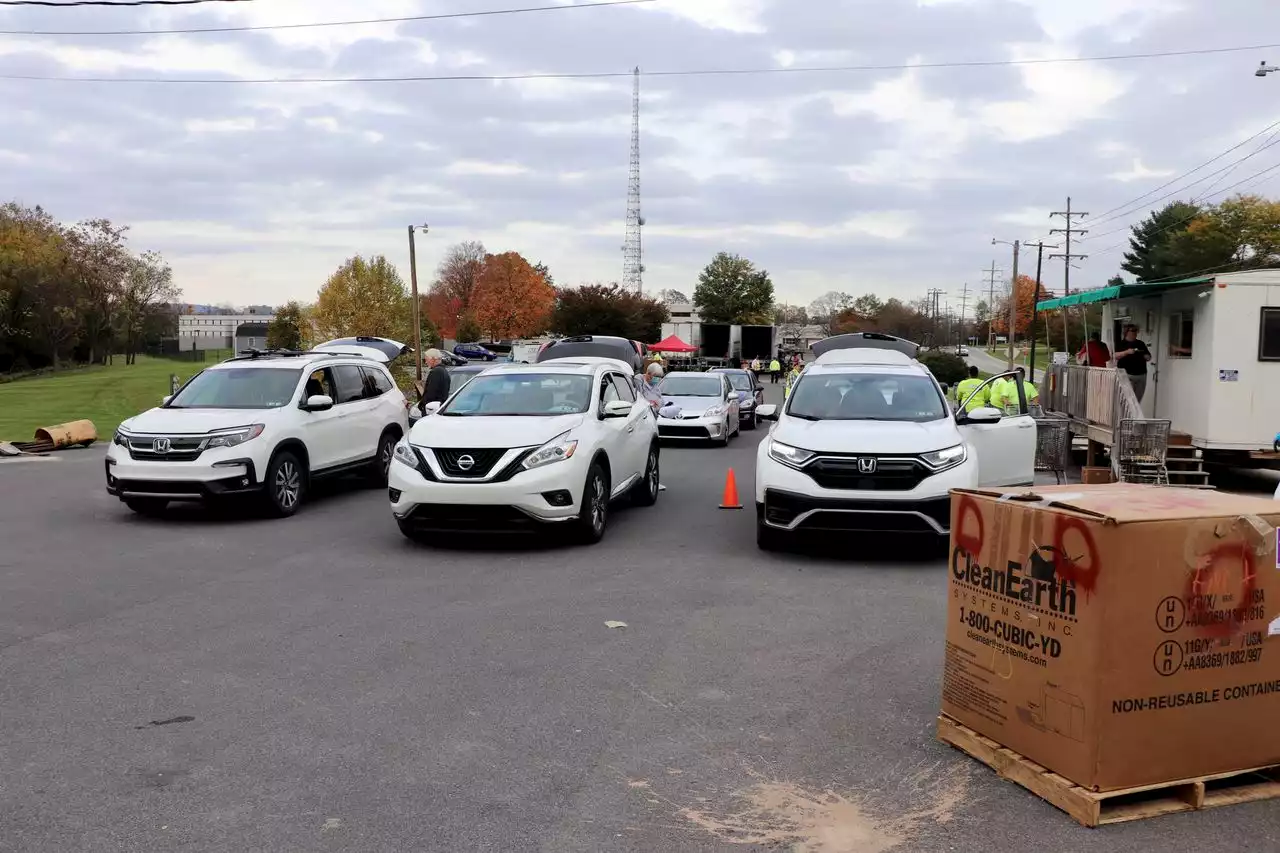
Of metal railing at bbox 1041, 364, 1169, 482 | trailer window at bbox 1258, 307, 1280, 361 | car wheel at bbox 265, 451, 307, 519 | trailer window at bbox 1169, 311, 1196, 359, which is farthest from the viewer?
trailer window at bbox 1169, 311, 1196, 359

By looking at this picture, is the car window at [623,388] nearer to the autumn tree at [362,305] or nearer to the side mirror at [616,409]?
the side mirror at [616,409]

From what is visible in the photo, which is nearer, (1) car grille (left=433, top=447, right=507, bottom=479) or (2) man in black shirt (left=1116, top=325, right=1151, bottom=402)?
(1) car grille (left=433, top=447, right=507, bottom=479)

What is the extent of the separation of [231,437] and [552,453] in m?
3.92

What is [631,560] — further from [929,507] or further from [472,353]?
[472,353]

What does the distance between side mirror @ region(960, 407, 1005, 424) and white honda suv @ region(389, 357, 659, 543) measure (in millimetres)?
3378

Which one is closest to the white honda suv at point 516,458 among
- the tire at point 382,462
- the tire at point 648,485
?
the tire at point 648,485

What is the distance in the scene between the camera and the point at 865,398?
34.7 ft

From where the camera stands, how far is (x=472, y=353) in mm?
80750

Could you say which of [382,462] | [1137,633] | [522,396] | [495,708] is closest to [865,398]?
[522,396]

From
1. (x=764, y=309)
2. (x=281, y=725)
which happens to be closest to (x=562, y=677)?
(x=281, y=725)

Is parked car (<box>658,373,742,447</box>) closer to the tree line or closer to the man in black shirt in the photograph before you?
the man in black shirt

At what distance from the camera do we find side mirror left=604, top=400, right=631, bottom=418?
11.2 metres

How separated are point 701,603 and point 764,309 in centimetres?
11898

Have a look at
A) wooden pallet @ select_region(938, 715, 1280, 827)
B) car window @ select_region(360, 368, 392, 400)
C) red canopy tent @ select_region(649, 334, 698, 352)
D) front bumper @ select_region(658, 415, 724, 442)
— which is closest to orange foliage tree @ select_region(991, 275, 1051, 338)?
red canopy tent @ select_region(649, 334, 698, 352)
